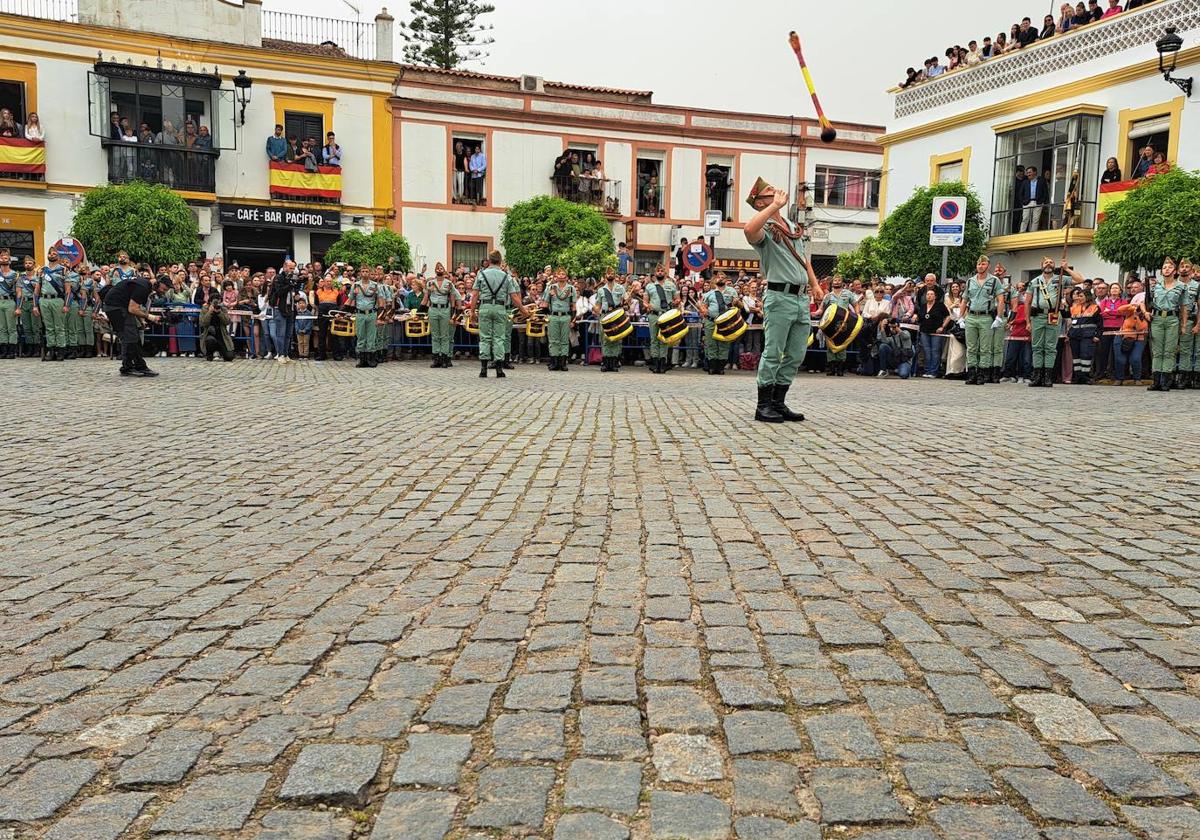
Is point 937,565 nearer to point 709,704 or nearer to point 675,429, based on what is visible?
point 709,704

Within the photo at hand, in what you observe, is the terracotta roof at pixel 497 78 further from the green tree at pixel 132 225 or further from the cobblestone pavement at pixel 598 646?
the cobblestone pavement at pixel 598 646

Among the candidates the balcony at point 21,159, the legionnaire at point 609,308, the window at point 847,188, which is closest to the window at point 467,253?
the balcony at point 21,159

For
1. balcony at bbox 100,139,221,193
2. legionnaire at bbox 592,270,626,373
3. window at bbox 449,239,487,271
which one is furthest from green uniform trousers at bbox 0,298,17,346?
window at bbox 449,239,487,271

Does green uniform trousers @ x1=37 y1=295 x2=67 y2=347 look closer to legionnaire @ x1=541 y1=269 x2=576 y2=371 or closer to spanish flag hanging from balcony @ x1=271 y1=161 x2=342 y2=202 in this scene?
legionnaire @ x1=541 y1=269 x2=576 y2=371

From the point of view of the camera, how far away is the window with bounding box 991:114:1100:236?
26.3 m

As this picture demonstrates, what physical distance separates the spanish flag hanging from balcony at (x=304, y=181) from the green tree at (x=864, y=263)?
58.6 feet

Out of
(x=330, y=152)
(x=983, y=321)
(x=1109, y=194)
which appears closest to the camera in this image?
(x=983, y=321)

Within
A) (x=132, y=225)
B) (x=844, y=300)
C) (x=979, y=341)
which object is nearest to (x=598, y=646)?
(x=979, y=341)

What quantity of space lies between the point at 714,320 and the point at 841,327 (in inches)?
286

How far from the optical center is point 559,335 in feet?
63.7

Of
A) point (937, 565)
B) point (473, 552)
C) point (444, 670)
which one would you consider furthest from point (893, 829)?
point (473, 552)

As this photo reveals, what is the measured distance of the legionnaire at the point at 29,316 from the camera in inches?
768

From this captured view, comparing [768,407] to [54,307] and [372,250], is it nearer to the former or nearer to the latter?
[54,307]

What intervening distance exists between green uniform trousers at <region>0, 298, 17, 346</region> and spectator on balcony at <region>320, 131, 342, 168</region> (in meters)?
17.0
